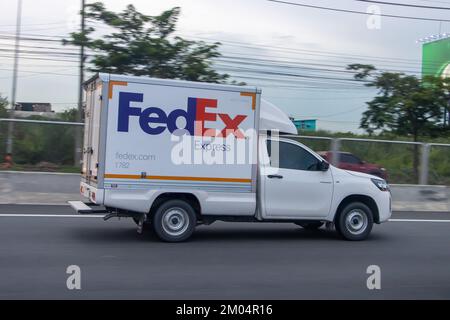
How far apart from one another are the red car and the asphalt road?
4336 mm

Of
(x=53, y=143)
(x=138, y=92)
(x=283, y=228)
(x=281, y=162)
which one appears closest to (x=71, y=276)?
(x=138, y=92)

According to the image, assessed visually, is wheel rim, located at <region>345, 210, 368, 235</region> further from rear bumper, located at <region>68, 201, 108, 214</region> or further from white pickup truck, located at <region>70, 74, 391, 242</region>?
rear bumper, located at <region>68, 201, 108, 214</region>

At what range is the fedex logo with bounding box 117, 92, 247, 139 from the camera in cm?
932

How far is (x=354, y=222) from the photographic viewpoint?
1080 cm

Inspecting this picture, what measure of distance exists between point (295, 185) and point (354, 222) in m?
1.46

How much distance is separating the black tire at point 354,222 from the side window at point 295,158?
1.04 meters

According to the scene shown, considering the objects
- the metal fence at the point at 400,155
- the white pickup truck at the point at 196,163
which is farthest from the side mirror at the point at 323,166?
the metal fence at the point at 400,155

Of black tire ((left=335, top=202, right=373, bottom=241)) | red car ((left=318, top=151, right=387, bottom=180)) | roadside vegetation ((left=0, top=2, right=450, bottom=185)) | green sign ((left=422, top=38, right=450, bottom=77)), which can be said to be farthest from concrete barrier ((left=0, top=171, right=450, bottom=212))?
green sign ((left=422, top=38, right=450, bottom=77))

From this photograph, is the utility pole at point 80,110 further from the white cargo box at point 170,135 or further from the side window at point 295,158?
the side window at point 295,158

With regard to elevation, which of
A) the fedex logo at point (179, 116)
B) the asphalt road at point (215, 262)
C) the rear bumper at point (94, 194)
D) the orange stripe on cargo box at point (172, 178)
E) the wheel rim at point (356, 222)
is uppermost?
the fedex logo at point (179, 116)

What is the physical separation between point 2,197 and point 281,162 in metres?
7.55

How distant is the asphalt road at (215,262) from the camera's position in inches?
275

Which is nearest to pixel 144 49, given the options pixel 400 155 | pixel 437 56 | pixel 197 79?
pixel 197 79
